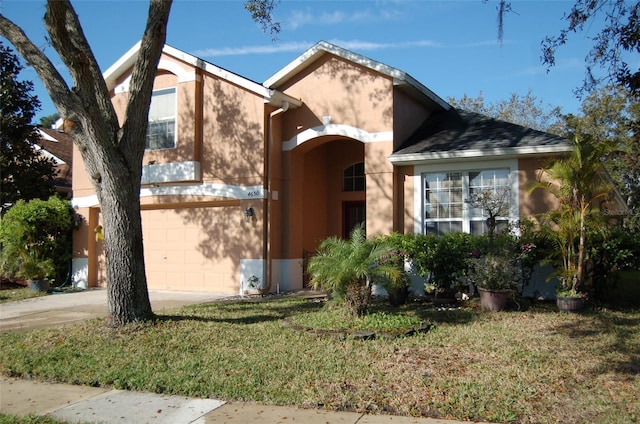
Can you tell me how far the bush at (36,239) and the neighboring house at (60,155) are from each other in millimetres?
3035

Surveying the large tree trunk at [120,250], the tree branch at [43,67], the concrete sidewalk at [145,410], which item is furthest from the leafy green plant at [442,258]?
the tree branch at [43,67]

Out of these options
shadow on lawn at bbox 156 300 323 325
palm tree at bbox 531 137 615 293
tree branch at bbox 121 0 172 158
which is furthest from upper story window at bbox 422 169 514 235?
tree branch at bbox 121 0 172 158

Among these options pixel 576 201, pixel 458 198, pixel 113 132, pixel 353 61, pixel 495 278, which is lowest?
pixel 495 278

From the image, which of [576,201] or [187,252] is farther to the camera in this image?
[187,252]

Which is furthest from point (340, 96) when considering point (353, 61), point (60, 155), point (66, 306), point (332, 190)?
point (60, 155)

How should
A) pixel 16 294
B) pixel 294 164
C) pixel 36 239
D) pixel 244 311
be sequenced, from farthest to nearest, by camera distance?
pixel 36 239 → pixel 16 294 → pixel 294 164 → pixel 244 311

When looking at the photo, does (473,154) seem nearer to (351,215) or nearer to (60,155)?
(351,215)

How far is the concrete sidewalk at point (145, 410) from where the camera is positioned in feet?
16.1

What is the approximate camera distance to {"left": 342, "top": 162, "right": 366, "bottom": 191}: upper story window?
50.0 ft

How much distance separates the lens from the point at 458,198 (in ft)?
39.8

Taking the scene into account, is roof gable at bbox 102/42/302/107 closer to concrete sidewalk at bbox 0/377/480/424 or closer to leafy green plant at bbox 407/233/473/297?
leafy green plant at bbox 407/233/473/297

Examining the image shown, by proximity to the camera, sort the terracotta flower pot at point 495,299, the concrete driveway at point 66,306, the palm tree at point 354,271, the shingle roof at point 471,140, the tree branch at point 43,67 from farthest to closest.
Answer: the shingle roof at point 471,140, the concrete driveway at point 66,306, the terracotta flower pot at point 495,299, the palm tree at point 354,271, the tree branch at point 43,67

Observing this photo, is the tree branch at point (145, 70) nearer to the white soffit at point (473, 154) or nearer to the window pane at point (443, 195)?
the white soffit at point (473, 154)

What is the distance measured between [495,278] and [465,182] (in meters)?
3.05
